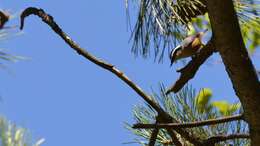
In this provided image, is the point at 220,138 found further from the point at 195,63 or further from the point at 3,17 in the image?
the point at 3,17

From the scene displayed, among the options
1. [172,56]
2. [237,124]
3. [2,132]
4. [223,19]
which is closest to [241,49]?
[223,19]

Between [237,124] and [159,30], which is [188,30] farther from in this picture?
[237,124]

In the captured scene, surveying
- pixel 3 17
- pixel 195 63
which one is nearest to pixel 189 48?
pixel 195 63

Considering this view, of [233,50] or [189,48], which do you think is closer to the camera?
[233,50]

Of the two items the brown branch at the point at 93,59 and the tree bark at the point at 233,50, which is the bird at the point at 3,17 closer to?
the brown branch at the point at 93,59

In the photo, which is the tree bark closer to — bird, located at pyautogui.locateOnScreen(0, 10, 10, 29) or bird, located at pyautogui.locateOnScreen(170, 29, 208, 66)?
bird, located at pyautogui.locateOnScreen(170, 29, 208, 66)

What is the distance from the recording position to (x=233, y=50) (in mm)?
757

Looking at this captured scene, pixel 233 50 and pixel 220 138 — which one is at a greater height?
pixel 233 50

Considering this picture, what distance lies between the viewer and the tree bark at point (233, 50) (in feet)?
2.48

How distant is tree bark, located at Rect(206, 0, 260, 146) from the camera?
756 millimetres

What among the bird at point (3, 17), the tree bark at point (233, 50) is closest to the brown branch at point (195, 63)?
the tree bark at point (233, 50)

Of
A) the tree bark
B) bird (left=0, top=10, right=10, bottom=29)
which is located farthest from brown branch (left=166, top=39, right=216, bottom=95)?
bird (left=0, top=10, right=10, bottom=29)

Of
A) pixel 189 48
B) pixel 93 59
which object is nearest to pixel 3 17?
pixel 93 59

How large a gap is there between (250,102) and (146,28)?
1.24ft
